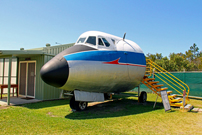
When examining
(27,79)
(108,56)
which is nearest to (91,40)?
(108,56)

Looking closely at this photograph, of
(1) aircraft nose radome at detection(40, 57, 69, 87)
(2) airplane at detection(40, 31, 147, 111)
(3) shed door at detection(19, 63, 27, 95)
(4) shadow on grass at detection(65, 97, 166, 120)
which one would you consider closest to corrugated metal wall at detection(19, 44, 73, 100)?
(3) shed door at detection(19, 63, 27, 95)

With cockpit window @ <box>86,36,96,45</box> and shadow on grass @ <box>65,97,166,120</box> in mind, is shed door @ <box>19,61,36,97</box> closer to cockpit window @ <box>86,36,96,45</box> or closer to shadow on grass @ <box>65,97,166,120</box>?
shadow on grass @ <box>65,97,166,120</box>

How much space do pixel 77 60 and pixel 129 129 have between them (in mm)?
3808

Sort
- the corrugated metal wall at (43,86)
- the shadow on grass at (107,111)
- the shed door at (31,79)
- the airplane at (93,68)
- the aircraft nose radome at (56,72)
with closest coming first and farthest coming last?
the aircraft nose radome at (56,72)
the airplane at (93,68)
the shadow on grass at (107,111)
the corrugated metal wall at (43,86)
the shed door at (31,79)

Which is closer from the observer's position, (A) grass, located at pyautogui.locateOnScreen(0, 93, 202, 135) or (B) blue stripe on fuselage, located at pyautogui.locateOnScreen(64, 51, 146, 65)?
(A) grass, located at pyautogui.locateOnScreen(0, 93, 202, 135)

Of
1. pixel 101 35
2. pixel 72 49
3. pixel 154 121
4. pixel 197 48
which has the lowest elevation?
pixel 154 121

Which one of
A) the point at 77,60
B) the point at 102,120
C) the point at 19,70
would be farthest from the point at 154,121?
the point at 19,70

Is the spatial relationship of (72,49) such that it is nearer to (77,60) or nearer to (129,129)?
(77,60)

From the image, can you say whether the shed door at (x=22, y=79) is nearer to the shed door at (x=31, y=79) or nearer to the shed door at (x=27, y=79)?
the shed door at (x=27, y=79)

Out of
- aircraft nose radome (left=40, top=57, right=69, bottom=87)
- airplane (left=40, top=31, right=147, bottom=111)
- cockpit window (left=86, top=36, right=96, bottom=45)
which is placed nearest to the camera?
aircraft nose radome (left=40, top=57, right=69, bottom=87)

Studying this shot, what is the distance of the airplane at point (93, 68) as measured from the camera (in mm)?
7537

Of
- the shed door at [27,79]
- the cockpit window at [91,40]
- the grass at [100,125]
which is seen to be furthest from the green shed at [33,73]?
the cockpit window at [91,40]

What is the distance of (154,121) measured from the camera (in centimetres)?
734

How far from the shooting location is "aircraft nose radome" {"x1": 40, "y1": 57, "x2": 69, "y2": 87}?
23.9 ft
